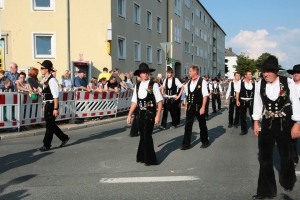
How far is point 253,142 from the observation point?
8797 millimetres

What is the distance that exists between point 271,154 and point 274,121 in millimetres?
446

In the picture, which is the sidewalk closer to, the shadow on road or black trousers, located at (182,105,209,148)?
the shadow on road

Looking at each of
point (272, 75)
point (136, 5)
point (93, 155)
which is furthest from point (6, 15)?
point (272, 75)

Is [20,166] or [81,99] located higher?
[81,99]

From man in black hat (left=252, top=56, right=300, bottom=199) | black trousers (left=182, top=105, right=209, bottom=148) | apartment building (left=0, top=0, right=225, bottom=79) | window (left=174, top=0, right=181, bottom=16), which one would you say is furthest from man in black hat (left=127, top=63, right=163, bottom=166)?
window (left=174, top=0, right=181, bottom=16)

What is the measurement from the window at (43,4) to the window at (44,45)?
1569 mm

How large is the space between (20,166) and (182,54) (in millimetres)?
36517

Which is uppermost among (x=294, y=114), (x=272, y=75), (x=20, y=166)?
(x=272, y=75)

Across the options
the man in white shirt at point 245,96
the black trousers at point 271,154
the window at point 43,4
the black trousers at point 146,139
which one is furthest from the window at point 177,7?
the black trousers at point 271,154

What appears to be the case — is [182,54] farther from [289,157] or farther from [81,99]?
[289,157]

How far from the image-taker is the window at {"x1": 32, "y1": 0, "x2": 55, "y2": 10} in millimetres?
20438

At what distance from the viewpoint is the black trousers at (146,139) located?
6293mm

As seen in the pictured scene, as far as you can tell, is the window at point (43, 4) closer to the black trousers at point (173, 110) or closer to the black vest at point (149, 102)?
the black trousers at point (173, 110)

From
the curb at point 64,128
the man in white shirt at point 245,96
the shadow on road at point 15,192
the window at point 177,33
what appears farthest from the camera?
the window at point 177,33
